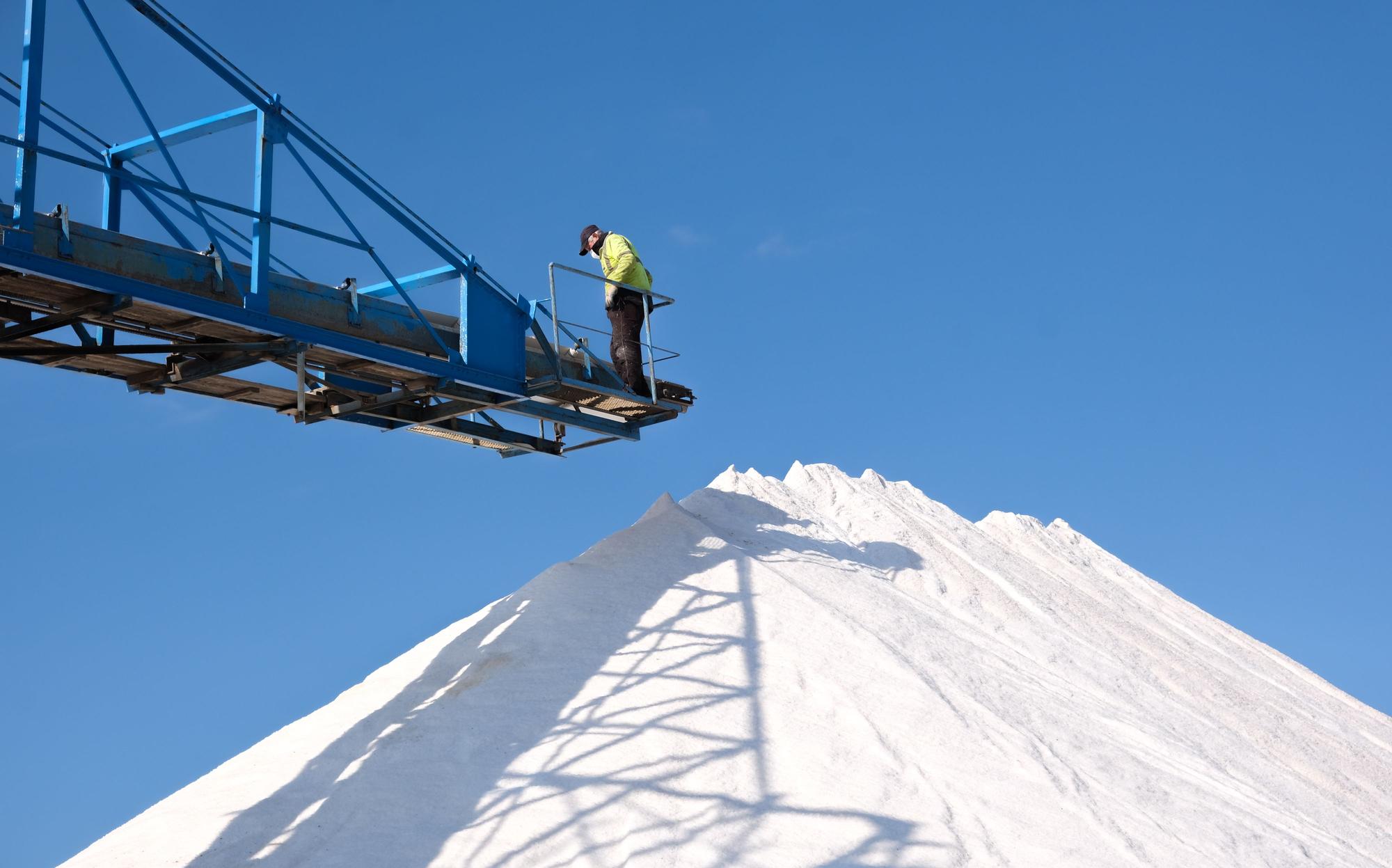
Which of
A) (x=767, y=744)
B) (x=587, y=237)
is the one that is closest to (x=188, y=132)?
(x=587, y=237)

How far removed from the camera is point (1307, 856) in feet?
40.3

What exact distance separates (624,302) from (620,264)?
419mm

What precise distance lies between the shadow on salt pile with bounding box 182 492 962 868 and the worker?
7.77 feet

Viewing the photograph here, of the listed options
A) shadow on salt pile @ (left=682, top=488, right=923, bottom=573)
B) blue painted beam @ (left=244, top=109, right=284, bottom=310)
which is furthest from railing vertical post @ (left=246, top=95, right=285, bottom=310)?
shadow on salt pile @ (left=682, top=488, right=923, bottom=573)

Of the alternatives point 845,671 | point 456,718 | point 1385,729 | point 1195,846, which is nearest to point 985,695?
point 845,671

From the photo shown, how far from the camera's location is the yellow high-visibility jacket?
1412cm

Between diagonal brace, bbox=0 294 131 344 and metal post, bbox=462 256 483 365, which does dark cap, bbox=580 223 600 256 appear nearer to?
metal post, bbox=462 256 483 365

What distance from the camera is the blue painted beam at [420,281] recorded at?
12.8m

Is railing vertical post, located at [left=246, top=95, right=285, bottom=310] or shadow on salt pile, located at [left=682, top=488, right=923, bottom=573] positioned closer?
railing vertical post, located at [left=246, top=95, right=285, bottom=310]

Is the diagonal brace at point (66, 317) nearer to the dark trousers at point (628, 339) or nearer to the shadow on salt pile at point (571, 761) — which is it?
the shadow on salt pile at point (571, 761)

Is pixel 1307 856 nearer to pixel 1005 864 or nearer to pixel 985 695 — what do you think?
pixel 985 695

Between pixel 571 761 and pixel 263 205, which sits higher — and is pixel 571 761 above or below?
below

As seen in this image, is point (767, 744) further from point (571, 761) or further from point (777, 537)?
point (777, 537)

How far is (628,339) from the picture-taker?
1422 cm
